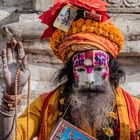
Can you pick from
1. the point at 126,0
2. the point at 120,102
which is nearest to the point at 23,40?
the point at 126,0

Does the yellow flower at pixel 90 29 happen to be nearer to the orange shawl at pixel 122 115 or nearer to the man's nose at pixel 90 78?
the man's nose at pixel 90 78

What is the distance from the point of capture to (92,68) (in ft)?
11.1

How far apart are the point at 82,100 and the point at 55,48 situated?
34 cm

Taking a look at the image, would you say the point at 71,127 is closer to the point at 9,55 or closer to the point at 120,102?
the point at 120,102

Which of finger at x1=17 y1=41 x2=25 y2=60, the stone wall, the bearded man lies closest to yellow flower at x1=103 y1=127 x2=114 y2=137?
the bearded man

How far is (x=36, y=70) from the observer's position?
4.57 m

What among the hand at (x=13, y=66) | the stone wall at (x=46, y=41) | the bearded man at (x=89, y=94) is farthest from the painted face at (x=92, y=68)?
the stone wall at (x=46, y=41)

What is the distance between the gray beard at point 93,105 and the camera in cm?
337

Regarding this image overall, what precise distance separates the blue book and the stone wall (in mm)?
1159

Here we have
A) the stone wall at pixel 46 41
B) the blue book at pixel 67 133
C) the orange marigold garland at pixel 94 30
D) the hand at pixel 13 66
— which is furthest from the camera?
the stone wall at pixel 46 41

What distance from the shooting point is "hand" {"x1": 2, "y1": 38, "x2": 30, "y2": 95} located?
3027mm

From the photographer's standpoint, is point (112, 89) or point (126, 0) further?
point (126, 0)

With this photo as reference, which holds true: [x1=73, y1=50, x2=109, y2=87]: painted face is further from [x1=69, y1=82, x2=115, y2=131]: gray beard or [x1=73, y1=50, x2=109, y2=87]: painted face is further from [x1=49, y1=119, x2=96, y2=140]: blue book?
[x1=49, y1=119, x2=96, y2=140]: blue book

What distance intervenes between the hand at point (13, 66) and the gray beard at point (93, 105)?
425 millimetres
